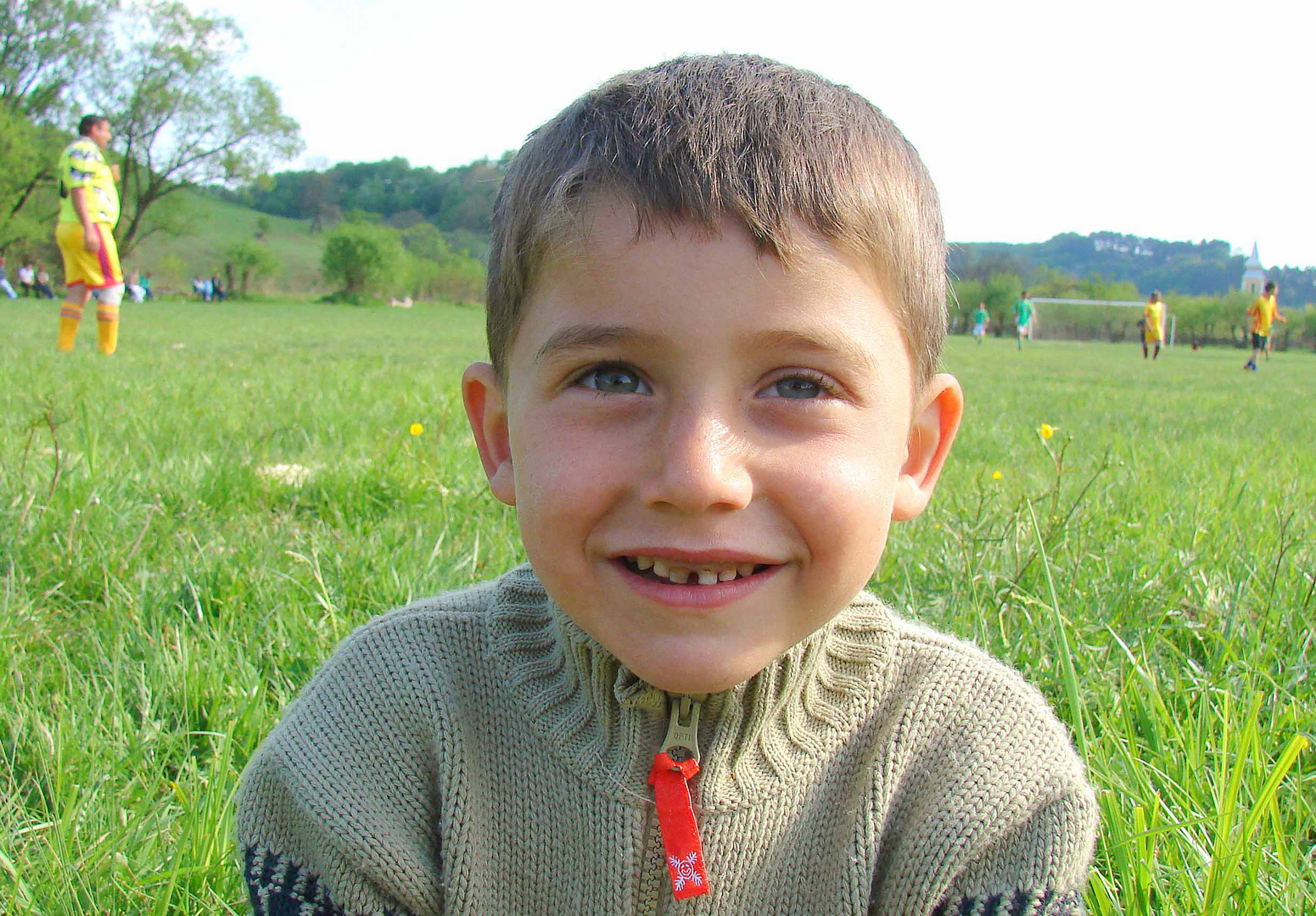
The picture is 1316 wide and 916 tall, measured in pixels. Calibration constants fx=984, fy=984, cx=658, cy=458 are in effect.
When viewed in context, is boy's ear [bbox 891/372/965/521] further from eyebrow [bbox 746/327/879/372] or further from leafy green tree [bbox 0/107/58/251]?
leafy green tree [bbox 0/107/58/251]

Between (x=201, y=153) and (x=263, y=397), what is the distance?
54081mm

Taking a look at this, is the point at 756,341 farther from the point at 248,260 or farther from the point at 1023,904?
the point at 248,260

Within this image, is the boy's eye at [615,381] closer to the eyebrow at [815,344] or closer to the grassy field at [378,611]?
the eyebrow at [815,344]

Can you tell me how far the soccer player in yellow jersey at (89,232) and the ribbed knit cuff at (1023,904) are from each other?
29.2 feet

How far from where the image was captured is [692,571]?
1.15 metres

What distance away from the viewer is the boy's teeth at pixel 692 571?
1.14 metres

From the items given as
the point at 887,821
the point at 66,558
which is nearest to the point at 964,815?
the point at 887,821

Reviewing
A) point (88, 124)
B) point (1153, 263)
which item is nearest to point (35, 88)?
point (88, 124)

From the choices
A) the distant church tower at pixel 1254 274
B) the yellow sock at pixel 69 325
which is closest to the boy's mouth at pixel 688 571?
the yellow sock at pixel 69 325

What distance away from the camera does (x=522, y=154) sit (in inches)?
53.8

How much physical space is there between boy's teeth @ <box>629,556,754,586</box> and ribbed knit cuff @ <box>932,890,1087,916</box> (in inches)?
21.4

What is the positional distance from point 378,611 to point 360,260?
69319mm

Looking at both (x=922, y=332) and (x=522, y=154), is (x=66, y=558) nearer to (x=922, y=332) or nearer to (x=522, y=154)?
(x=522, y=154)

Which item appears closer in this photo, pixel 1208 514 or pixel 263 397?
pixel 1208 514
